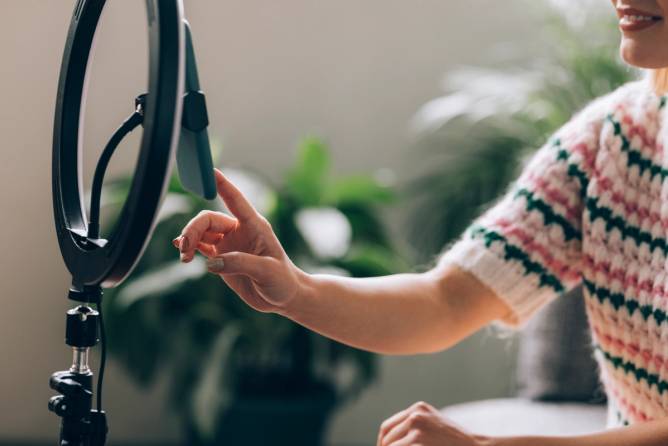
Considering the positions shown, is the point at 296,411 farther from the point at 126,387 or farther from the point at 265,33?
the point at 265,33

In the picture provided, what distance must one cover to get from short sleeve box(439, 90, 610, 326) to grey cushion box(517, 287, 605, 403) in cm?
90

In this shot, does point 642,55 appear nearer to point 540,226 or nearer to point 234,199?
point 540,226

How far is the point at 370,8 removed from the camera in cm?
293

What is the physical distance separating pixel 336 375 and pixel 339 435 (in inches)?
17.7

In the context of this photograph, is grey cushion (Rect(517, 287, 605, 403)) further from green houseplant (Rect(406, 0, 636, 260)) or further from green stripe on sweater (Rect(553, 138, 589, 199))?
green stripe on sweater (Rect(553, 138, 589, 199))

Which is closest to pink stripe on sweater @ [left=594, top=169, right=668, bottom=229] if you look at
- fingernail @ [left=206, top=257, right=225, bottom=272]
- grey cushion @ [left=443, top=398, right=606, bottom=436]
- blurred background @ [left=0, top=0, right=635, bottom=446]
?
fingernail @ [left=206, top=257, right=225, bottom=272]

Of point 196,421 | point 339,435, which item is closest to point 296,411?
point 196,421

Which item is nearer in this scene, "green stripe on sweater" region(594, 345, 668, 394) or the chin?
the chin

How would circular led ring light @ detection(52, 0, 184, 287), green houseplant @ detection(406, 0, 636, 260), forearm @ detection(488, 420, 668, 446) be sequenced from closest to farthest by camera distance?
circular led ring light @ detection(52, 0, 184, 287) < forearm @ detection(488, 420, 668, 446) < green houseplant @ detection(406, 0, 636, 260)

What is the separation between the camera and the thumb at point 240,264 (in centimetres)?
75

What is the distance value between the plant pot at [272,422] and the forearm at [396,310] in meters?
1.38

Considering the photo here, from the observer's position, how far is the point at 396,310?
1.05 metres

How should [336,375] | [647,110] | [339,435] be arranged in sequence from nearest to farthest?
[647,110] → [336,375] → [339,435]

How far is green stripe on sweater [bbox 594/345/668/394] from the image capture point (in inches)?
39.7
